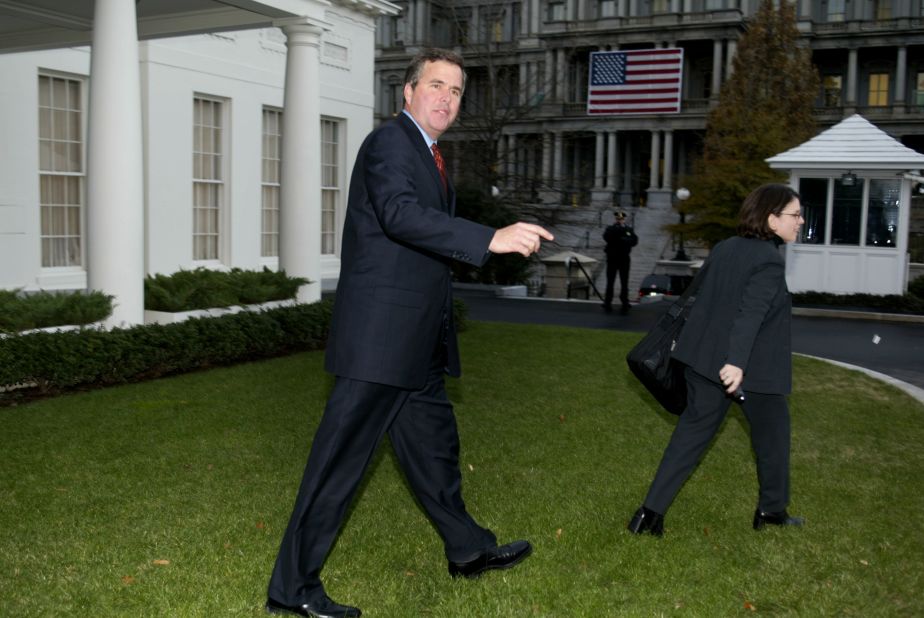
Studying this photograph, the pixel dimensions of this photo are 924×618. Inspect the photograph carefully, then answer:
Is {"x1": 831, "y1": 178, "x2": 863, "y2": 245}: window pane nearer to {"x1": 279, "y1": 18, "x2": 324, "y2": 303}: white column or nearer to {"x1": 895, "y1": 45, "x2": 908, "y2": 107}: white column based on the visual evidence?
{"x1": 279, "y1": 18, "x2": 324, "y2": 303}: white column

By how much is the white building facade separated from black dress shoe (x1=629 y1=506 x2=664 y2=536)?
7.41m

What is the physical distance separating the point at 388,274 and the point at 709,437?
88.9 inches

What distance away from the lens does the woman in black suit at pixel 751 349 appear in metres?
5.21

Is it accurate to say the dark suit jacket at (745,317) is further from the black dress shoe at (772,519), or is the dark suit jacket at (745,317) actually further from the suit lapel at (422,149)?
the suit lapel at (422,149)

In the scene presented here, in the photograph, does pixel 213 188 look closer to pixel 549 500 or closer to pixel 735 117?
pixel 549 500

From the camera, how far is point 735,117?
3722 centimetres

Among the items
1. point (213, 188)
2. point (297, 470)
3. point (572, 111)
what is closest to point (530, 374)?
point (297, 470)

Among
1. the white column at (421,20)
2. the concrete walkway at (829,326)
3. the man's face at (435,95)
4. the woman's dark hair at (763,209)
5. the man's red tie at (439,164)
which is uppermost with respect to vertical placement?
the white column at (421,20)

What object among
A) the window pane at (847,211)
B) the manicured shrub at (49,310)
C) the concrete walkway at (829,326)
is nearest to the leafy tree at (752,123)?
the window pane at (847,211)

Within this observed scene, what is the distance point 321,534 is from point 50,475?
315 centimetres

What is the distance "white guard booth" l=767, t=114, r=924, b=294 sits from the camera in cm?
2028

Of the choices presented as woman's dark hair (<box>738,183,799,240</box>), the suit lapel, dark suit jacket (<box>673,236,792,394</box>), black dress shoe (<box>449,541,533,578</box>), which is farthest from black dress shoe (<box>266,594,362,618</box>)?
woman's dark hair (<box>738,183,799,240</box>)

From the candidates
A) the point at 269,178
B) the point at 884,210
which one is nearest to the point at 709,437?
the point at 884,210

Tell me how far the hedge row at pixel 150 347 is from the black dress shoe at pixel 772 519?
667cm
